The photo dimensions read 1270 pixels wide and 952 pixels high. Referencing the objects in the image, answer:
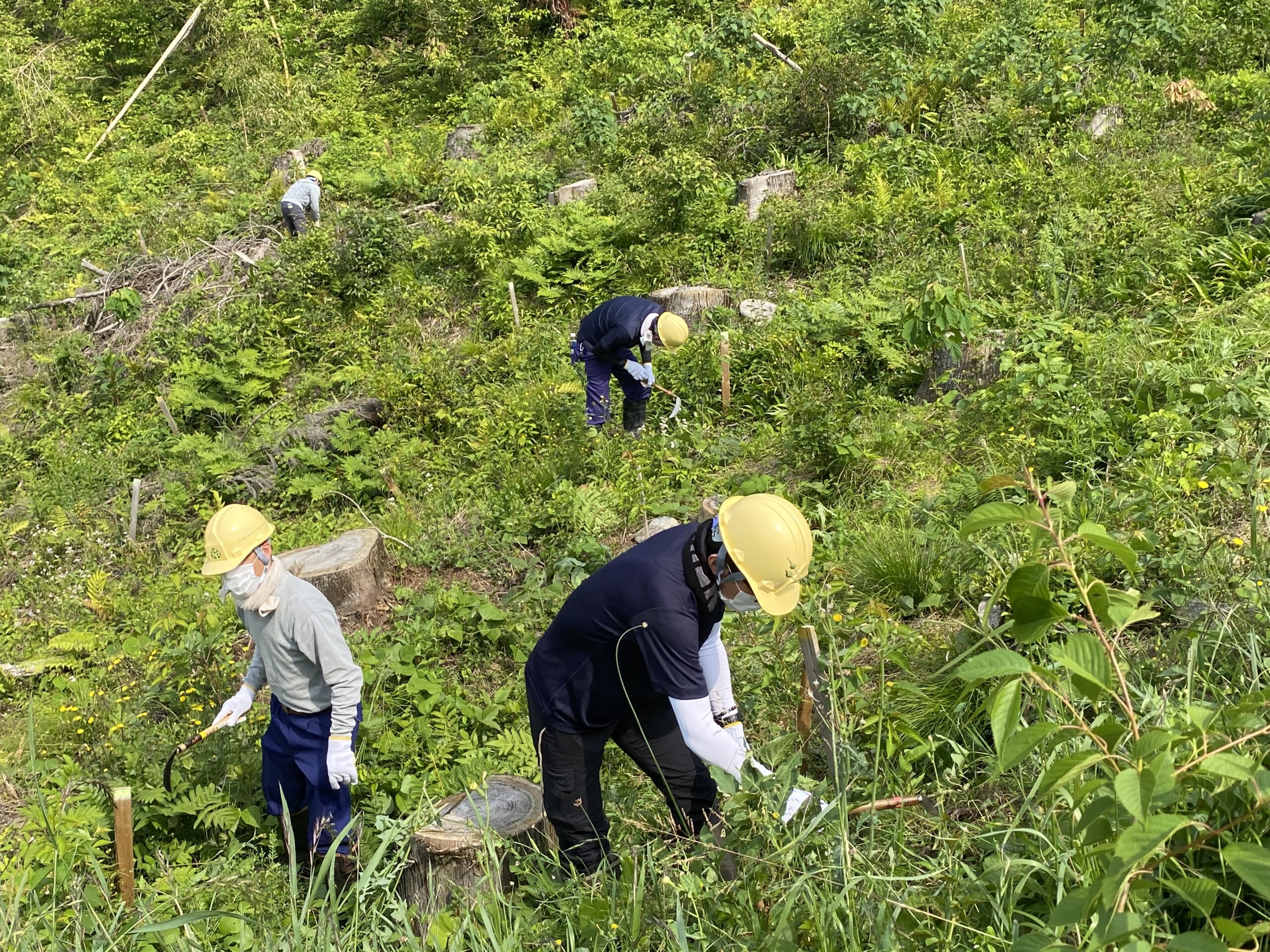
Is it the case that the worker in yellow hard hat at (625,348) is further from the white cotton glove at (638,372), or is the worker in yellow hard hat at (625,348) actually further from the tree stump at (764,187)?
the tree stump at (764,187)

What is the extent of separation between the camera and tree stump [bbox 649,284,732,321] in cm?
811

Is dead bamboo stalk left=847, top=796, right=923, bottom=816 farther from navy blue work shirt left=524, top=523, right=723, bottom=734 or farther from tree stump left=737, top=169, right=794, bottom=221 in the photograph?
tree stump left=737, top=169, right=794, bottom=221

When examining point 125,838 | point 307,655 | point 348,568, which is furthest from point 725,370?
point 125,838

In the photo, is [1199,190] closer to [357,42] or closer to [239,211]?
[239,211]

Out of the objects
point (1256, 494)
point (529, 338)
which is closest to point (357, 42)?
point (529, 338)

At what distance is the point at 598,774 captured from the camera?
343cm

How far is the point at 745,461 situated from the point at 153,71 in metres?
15.3

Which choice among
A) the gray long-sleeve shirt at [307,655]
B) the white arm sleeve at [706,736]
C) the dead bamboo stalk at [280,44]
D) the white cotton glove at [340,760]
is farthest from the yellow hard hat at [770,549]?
the dead bamboo stalk at [280,44]

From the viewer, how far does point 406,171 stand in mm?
12102

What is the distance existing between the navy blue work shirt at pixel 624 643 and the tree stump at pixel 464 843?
44 centimetres

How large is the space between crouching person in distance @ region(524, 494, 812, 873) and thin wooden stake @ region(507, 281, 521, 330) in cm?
594

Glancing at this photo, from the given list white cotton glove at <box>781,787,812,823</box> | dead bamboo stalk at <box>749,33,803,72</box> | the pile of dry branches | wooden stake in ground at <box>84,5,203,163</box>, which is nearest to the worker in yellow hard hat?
white cotton glove at <box>781,787,812,823</box>

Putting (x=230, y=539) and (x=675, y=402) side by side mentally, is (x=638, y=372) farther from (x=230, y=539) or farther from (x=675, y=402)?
Result: (x=230, y=539)

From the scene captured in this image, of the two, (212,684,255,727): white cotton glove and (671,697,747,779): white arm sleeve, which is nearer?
(671,697,747,779): white arm sleeve
